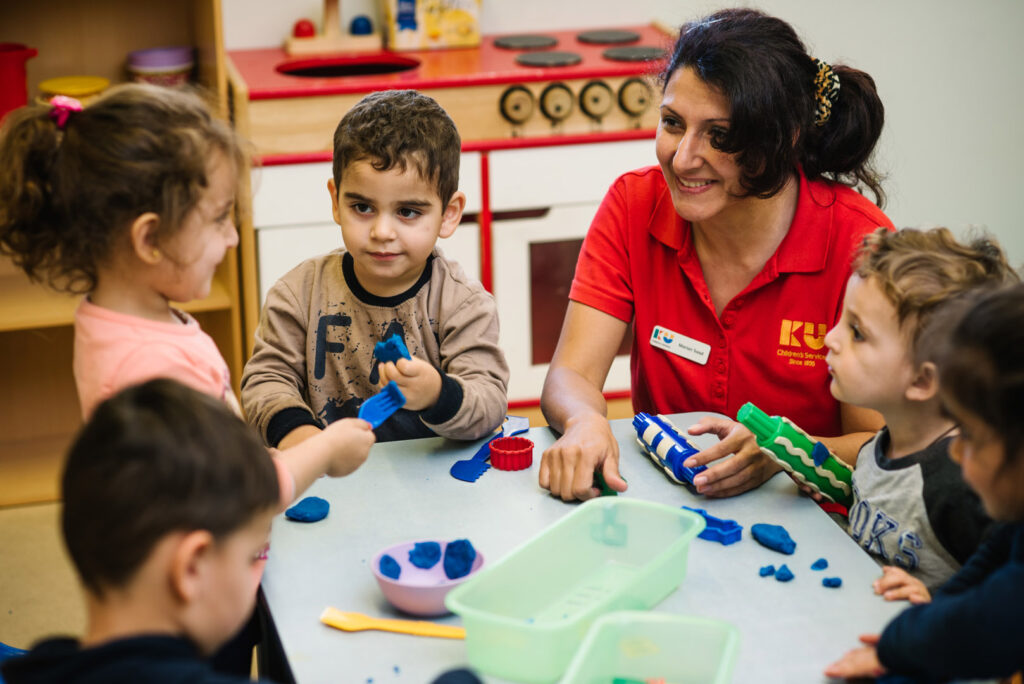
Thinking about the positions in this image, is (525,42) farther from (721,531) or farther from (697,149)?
(721,531)

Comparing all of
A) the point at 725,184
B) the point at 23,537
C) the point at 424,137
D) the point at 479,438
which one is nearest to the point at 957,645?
the point at 479,438

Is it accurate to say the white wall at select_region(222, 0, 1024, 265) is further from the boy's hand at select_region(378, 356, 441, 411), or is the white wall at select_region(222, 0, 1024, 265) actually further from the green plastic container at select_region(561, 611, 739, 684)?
the green plastic container at select_region(561, 611, 739, 684)

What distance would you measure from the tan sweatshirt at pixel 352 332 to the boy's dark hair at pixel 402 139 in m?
0.14

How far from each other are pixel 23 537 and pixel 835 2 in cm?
275

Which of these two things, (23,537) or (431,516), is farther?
(23,537)

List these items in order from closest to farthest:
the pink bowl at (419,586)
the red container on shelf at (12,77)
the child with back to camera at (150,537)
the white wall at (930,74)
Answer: the child with back to camera at (150,537) < the pink bowl at (419,586) < the red container on shelf at (12,77) < the white wall at (930,74)

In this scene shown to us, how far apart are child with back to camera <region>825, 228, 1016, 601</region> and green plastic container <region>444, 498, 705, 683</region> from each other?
0.25 m

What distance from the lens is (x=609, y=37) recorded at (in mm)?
3188

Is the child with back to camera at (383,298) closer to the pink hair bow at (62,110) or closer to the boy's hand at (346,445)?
the boy's hand at (346,445)

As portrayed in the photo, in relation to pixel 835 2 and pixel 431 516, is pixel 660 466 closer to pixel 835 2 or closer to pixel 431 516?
pixel 431 516

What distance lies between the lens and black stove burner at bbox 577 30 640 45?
10.4 feet

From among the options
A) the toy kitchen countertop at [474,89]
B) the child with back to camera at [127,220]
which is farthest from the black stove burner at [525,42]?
the child with back to camera at [127,220]

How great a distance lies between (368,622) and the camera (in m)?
1.15

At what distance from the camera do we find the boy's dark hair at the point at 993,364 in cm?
93
